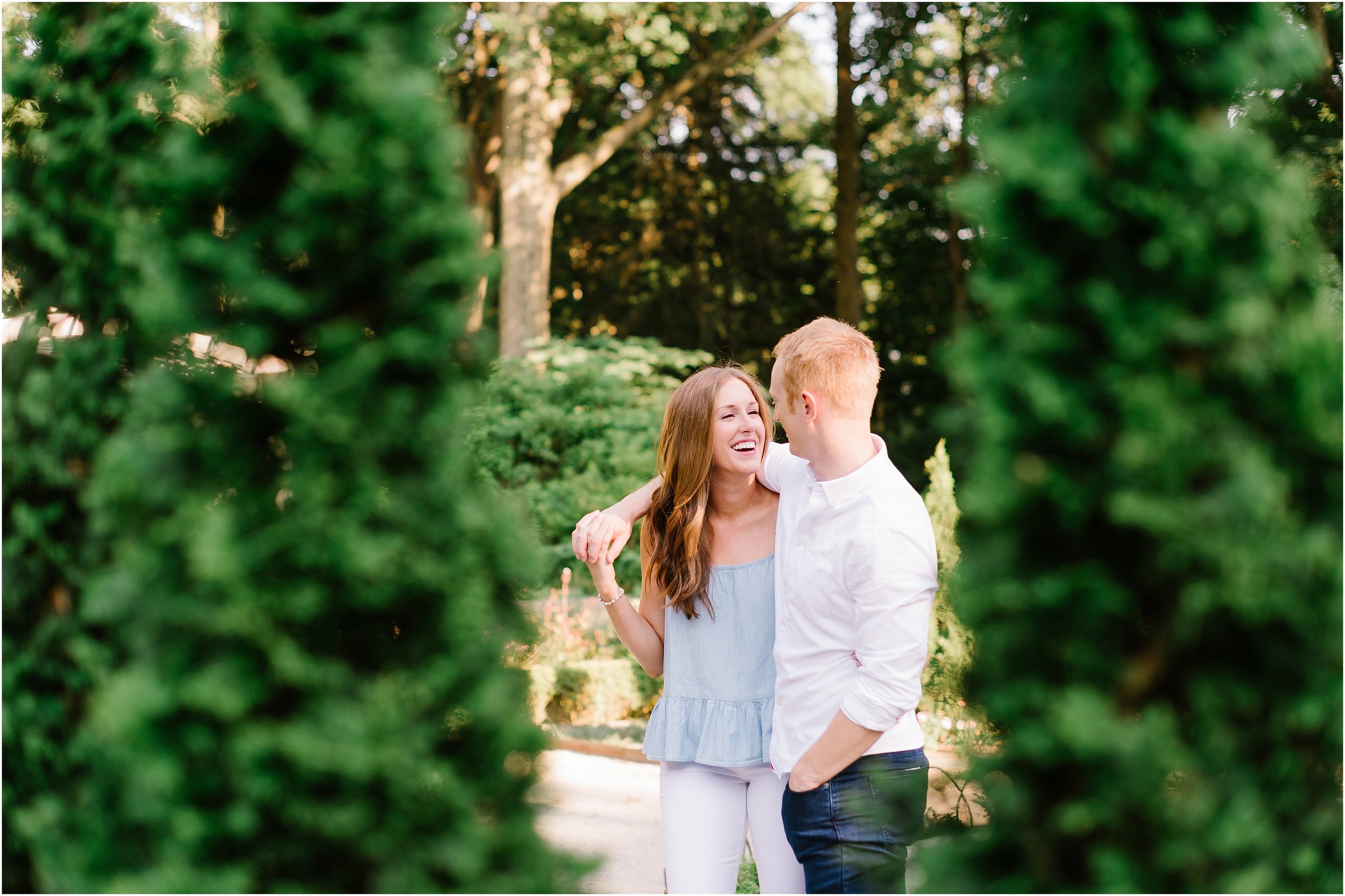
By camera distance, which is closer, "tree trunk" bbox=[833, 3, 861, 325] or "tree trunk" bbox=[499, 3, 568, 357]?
"tree trunk" bbox=[499, 3, 568, 357]

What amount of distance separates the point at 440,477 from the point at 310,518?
8.1 inches

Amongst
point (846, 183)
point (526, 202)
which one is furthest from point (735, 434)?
point (846, 183)

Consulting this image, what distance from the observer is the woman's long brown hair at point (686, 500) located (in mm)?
2838

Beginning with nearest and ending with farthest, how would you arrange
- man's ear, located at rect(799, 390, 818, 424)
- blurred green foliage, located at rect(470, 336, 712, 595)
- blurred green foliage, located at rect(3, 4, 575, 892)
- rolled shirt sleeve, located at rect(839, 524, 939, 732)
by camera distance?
blurred green foliage, located at rect(3, 4, 575, 892), rolled shirt sleeve, located at rect(839, 524, 939, 732), man's ear, located at rect(799, 390, 818, 424), blurred green foliage, located at rect(470, 336, 712, 595)

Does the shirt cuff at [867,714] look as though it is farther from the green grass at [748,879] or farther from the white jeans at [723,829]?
the green grass at [748,879]

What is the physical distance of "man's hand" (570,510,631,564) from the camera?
2.60 metres

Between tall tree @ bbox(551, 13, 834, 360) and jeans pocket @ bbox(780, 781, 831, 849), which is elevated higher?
tall tree @ bbox(551, 13, 834, 360)

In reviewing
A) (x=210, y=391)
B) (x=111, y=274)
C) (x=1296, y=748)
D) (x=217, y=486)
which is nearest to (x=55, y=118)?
(x=111, y=274)

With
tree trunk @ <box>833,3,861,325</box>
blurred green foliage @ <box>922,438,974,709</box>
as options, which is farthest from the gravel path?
tree trunk @ <box>833,3,861,325</box>

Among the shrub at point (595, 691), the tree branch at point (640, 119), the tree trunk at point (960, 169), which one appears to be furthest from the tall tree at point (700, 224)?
the shrub at point (595, 691)

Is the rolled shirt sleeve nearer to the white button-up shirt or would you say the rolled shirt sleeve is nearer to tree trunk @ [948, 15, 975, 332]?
the white button-up shirt

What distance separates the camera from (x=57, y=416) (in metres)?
1.83

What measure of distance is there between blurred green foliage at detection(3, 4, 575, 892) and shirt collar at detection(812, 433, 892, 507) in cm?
105

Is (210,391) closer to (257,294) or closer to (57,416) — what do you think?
(257,294)
